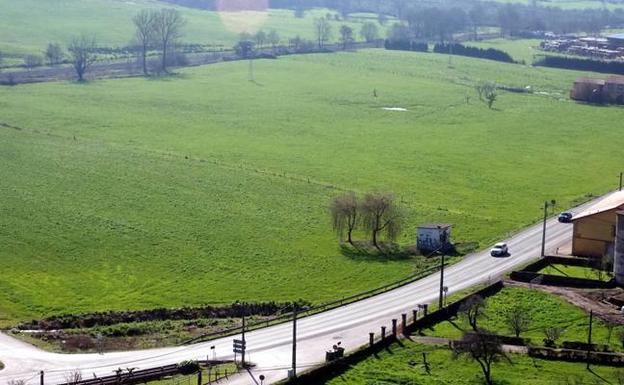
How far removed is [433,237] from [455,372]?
21697 millimetres

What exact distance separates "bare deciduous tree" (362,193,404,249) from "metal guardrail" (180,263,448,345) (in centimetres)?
684

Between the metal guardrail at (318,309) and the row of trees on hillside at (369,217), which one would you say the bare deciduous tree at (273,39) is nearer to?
the row of trees on hillside at (369,217)

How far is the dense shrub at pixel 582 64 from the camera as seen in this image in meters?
155

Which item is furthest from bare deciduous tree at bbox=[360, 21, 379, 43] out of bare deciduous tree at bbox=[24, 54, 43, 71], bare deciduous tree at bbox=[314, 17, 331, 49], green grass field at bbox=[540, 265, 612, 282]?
green grass field at bbox=[540, 265, 612, 282]

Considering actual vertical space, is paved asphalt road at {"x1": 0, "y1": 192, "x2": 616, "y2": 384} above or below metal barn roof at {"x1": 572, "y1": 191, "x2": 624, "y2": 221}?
below

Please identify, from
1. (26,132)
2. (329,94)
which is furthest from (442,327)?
(329,94)

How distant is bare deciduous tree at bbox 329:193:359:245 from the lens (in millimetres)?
67000

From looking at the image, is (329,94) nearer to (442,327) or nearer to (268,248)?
(268,248)

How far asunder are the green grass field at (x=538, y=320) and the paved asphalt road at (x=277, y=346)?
283cm

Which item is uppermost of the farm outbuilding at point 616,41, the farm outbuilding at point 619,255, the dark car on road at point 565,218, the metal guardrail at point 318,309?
the farm outbuilding at point 616,41

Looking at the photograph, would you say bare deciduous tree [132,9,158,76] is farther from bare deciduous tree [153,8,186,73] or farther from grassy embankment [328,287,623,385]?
grassy embankment [328,287,623,385]

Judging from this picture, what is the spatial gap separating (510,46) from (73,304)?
14562 centimetres

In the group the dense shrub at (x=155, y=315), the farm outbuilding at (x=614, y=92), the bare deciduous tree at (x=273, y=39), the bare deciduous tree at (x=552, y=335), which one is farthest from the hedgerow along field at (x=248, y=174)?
the bare deciduous tree at (x=273, y=39)

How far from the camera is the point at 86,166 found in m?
84.4
